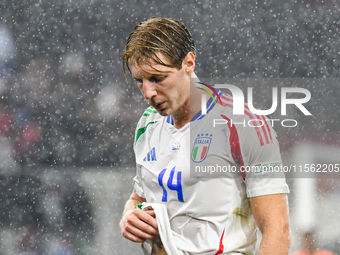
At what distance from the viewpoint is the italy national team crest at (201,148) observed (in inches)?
41.3

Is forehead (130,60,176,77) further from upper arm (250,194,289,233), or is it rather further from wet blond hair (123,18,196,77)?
upper arm (250,194,289,233)

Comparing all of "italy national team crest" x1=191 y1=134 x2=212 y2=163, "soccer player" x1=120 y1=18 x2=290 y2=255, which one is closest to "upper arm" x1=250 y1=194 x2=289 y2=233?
"soccer player" x1=120 y1=18 x2=290 y2=255

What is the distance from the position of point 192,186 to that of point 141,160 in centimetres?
23

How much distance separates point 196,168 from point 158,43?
1.20ft

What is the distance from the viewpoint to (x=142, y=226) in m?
1.08

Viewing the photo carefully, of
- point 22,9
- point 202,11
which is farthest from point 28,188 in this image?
point 202,11

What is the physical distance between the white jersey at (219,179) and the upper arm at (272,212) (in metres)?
0.02

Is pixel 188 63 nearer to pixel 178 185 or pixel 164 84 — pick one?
pixel 164 84

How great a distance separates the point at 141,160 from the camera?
1194mm

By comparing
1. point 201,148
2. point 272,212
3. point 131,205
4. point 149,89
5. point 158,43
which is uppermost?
point 158,43

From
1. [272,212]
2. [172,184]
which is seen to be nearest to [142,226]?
[172,184]

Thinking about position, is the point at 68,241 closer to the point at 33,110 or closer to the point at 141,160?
the point at 33,110

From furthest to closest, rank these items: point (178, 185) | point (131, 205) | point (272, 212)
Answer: point (131, 205) < point (178, 185) < point (272, 212)

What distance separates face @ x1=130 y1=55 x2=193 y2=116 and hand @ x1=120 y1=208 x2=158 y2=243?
30 centimetres
